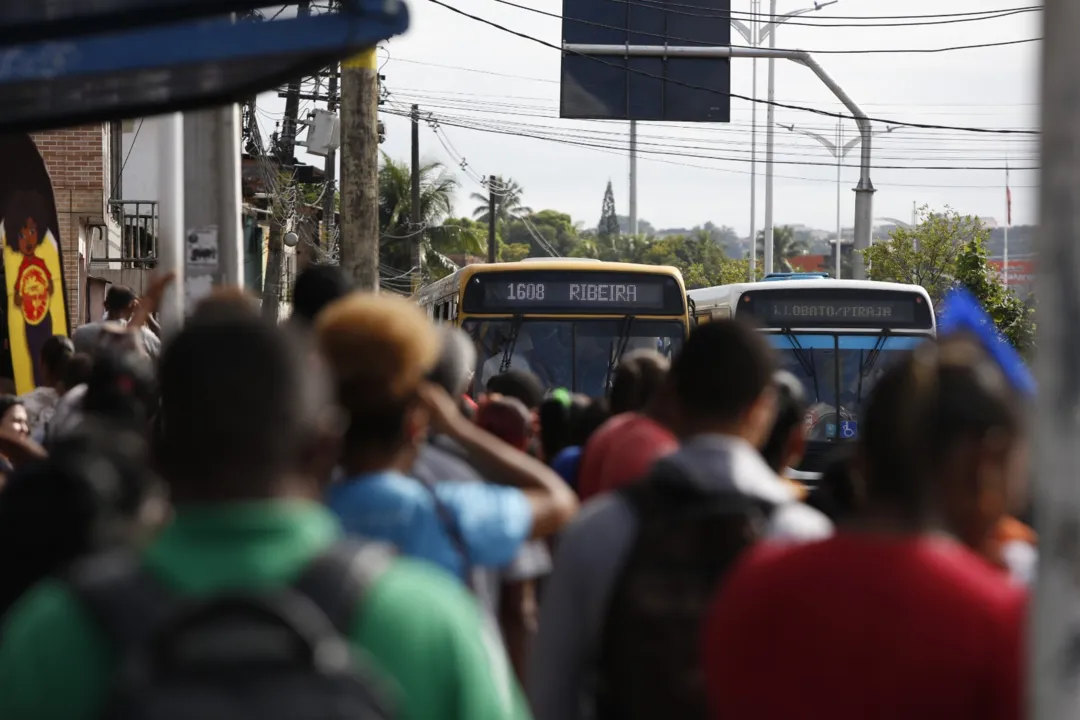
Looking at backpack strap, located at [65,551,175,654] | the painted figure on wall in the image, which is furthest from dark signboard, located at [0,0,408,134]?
the painted figure on wall

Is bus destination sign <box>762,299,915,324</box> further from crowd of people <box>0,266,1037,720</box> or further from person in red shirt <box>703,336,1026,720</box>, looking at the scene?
person in red shirt <box>703,336,1026,720</box>

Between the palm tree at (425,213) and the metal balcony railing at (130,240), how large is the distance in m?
29.1

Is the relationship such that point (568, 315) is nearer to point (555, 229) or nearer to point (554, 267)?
point (554, 267)

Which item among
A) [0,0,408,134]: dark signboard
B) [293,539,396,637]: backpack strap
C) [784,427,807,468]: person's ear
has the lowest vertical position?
[784,427,807,468]: person's ear

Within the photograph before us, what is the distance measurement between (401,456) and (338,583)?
44.3 inches

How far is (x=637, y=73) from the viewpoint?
22.9 meters

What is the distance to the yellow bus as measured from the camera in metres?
14.5

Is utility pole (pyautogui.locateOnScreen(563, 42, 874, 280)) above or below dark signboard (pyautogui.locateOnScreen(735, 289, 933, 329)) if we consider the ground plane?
above

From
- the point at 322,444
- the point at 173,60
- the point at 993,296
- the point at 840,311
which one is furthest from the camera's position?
the point at 993,296

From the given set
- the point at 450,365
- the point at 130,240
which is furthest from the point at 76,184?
the point at 450,365

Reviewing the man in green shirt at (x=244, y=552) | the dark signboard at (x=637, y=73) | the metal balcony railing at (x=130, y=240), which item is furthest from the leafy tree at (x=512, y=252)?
the man in green shirt at (x=244, y=552)

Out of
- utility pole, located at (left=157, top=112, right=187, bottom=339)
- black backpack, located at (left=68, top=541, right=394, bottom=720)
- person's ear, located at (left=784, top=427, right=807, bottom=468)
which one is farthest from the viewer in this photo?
utility pole, located at (left=157, top=112, right=187, bottom=339)

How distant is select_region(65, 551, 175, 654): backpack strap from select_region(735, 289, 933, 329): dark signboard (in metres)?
14.2

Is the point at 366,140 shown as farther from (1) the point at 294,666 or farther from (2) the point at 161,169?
(1) the point at 294,666
